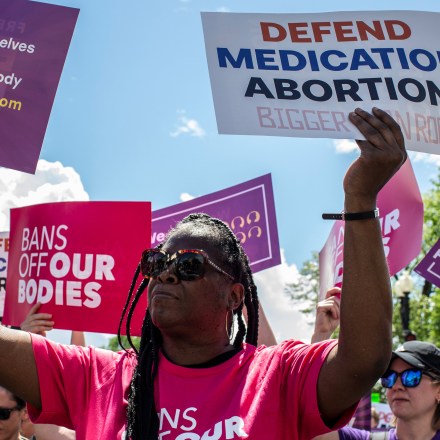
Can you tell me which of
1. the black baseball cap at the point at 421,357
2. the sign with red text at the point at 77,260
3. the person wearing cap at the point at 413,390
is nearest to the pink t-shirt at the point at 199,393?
the person wearing cap at the point at 413,390

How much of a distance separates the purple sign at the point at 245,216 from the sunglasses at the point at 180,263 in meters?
3.60

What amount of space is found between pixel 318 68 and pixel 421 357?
5.62 ft

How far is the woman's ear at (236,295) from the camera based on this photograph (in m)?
2.48

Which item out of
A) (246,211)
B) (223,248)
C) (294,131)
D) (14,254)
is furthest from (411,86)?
(246,211)

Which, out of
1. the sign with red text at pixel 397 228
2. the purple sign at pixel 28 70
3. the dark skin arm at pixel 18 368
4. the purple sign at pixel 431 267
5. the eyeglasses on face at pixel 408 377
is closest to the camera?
the dark skin arm at pixel 18 368

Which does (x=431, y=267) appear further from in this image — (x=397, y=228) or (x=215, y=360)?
(x=215, y=360)

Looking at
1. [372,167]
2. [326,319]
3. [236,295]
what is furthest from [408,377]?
[372,167]

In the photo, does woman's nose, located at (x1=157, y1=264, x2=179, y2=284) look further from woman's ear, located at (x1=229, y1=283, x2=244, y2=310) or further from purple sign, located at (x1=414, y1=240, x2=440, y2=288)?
purple sign, located at (x1=414, y1=240, x2=440, y2=288)

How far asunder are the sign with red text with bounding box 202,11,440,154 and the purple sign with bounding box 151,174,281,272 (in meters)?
3.22

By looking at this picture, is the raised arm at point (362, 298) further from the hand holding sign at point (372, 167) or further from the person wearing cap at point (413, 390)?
the person wearing cap at point (413, 390)

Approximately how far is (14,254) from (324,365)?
3247 millimetres

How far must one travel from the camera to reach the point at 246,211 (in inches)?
242

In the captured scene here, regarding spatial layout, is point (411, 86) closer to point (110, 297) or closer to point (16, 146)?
point (16, 146)

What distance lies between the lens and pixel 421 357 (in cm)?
383
